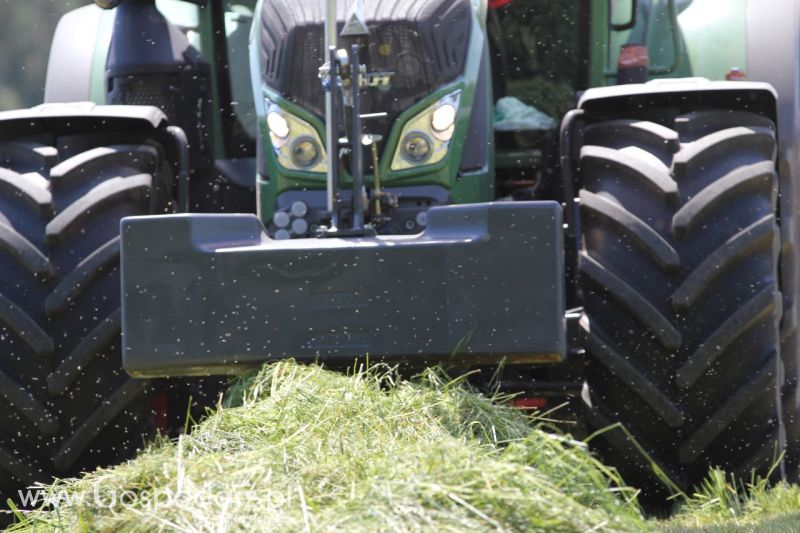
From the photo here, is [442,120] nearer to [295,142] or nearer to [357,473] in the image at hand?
[295,142]

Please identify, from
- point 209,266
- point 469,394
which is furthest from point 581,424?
point 209,266

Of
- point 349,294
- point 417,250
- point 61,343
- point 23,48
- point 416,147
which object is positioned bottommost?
point 23,48

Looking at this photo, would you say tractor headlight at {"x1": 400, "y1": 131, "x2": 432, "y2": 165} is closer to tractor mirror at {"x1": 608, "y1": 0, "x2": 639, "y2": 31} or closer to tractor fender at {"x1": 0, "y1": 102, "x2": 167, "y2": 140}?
tractor fender at {"x1": 0, "y1": 102, "x2": 167, "y2": 140}

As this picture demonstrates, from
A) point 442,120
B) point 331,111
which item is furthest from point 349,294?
point 442,120

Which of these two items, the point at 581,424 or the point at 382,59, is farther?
the point at 382,59

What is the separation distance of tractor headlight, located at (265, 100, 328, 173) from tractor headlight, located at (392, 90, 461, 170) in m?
0.27

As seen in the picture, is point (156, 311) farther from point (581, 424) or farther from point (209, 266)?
point (581, 424)

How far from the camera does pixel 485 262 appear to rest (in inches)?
155

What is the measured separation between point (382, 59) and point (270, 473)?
1995 mm

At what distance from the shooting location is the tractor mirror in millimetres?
5641

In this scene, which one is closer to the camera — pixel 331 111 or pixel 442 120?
pixel 331 111

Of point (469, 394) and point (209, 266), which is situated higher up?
point (209, 266)

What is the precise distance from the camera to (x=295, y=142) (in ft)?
15.7

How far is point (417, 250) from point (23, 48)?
25.3m
